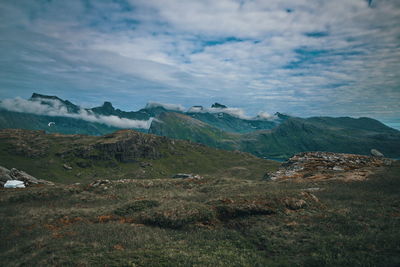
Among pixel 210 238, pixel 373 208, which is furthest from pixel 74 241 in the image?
pixel 373 208

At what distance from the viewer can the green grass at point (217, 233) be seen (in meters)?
15.5

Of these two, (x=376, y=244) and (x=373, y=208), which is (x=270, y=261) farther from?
(x=373, y=208)

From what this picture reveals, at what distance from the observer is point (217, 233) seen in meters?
21.2

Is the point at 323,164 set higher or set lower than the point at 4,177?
higher

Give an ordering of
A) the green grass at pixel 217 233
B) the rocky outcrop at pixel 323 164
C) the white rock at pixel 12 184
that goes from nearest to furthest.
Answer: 1. the green grass at pixel 217 233
2. the white rock at pixel 12 184
3. the rocky outcrop at pixel 323 164

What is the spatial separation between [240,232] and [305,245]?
19.8ft

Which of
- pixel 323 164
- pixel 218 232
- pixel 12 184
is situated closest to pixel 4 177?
pixel 12 184

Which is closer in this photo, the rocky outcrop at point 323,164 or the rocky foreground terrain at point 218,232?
the rocky foreground terrain at point 218,232

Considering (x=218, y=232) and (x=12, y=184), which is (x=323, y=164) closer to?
(x=218, y=232)

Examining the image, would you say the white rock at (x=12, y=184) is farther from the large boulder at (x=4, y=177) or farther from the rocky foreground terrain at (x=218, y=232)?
the rocky foreground terrain at (x=218, y=232)

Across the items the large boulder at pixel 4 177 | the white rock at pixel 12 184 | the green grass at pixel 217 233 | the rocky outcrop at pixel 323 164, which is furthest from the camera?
the rocky outcrop at pixel 323 164

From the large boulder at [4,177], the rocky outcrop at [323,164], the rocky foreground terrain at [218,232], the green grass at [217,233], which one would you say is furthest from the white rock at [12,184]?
the rocky outcrop at [323,164]

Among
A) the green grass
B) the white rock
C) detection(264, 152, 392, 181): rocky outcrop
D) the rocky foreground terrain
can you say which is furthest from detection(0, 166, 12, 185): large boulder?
detection(264, 152, 392, 181): rocky outcrop

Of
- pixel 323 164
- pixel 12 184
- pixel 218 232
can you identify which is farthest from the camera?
pixel 323 164
